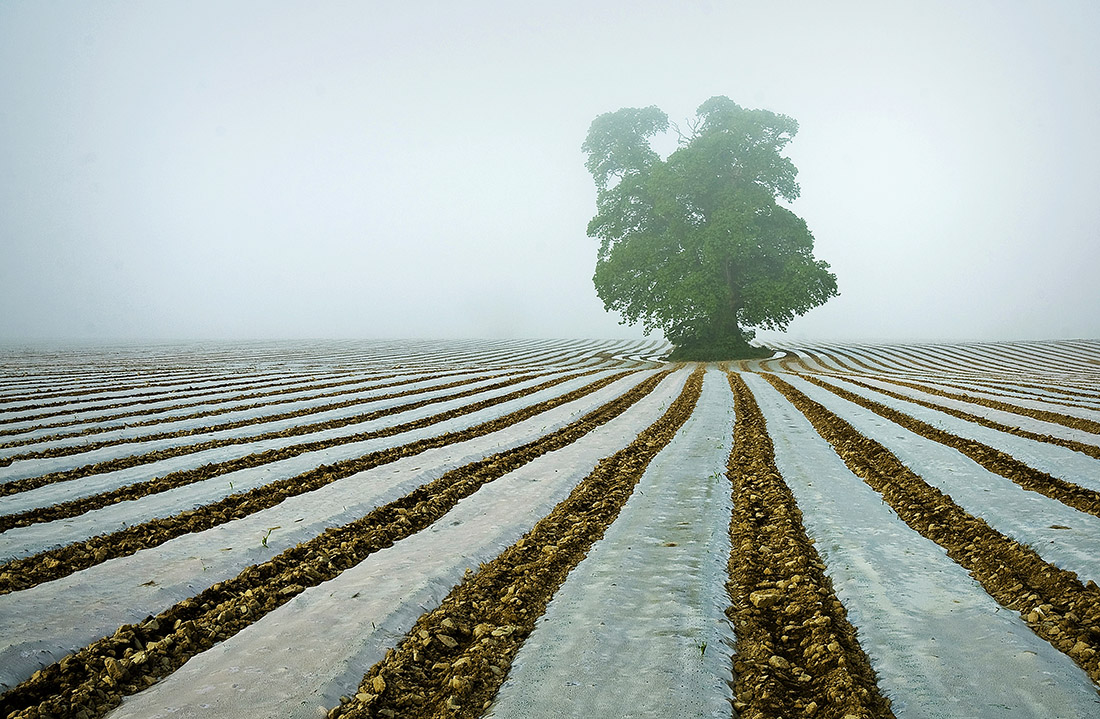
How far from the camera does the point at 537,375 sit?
14.8 meters

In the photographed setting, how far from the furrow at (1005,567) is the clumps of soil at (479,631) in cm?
201

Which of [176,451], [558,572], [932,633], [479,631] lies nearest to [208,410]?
[176,451]

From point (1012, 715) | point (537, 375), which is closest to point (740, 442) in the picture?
point (1012, 715)

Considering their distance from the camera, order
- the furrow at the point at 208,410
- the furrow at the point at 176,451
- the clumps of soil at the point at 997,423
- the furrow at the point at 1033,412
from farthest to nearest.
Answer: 1. the furrow at the point at 208,410
2. the furrow at the point at 1033,412
3. the clumps of soil at the point at 997,423
4. the furrow at the point at 176,451

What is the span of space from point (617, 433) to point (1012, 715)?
5.09 m

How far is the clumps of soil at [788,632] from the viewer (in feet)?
6.44

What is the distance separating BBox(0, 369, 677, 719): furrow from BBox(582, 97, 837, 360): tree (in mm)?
18120

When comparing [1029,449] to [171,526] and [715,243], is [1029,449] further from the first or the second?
[715,243]

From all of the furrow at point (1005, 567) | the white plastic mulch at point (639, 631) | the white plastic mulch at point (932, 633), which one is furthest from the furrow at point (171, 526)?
the furrow at point (1005, 567)

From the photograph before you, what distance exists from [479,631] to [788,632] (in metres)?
1.33

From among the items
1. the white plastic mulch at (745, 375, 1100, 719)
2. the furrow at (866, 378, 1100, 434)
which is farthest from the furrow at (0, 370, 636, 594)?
the furrow at (866, 378, 1100, 434)

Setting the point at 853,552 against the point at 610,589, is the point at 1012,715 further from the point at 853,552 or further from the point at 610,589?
the point at 610,589

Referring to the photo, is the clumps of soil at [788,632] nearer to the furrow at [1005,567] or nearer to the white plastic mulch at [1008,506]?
the furrow at [1005,567]

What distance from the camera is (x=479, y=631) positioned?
2.45m
